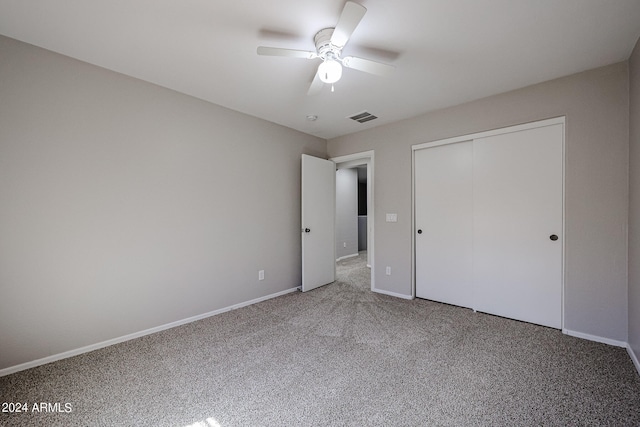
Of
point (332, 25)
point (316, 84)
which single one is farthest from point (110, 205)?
point (332, 25)

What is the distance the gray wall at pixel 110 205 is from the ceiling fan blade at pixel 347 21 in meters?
1.88

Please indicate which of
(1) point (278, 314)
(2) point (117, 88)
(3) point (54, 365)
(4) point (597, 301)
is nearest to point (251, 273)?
(1) point (278, 314)

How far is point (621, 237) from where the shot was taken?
2184 mm

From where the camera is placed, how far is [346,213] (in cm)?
650

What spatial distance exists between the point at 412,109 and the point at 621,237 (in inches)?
88.8

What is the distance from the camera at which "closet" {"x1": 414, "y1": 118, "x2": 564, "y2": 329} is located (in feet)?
8.36

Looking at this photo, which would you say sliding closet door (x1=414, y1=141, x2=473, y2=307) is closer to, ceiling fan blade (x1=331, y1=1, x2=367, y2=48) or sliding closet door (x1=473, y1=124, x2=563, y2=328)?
sliding closet door (x1=473, y1=124, x2=563, y2=328)

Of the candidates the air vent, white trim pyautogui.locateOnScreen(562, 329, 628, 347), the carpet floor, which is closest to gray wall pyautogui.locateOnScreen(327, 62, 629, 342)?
white trim pyautogui.locateOnScreen(562, 329, 628, 347)

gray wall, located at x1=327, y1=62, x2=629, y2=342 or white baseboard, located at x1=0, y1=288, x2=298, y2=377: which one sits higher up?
gray wall, located at x1=327, y1=62, x2=629, y2=342

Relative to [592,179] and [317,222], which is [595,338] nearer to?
[592,179]

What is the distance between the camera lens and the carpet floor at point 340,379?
149 cm

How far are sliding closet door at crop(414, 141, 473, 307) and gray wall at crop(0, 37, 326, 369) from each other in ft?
7.09

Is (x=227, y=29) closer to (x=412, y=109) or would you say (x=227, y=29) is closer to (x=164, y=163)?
(x=164, y=163)

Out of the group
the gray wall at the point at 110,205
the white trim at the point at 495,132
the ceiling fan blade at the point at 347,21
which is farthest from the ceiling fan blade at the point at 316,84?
the white trim at the point at 495,132
